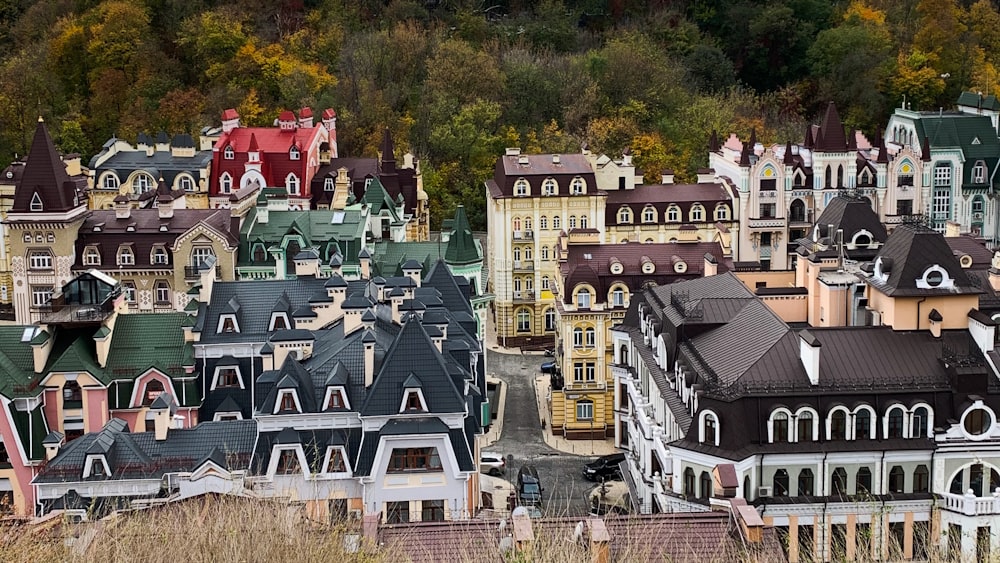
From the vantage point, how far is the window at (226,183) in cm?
8644

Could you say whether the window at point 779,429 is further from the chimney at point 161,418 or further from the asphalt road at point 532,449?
the chimney at point 161,418

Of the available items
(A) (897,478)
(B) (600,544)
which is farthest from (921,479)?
(B) (600,544)

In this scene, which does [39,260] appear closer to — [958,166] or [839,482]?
[839,482]

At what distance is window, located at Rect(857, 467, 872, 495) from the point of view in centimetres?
4734

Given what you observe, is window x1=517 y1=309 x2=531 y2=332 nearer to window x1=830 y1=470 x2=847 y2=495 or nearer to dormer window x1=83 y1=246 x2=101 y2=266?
dormer window x1=83 y1=246 x2=101 y2=266

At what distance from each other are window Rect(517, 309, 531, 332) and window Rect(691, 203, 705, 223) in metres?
11.0

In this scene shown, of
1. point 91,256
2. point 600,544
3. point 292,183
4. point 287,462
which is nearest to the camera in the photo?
point 600,544

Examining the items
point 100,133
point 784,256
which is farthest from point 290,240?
point 100,133

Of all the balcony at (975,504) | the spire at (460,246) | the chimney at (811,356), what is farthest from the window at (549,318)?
the balcony at (975,504)

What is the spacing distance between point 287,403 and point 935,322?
2178 cm

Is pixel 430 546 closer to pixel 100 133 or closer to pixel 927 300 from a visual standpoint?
pixel 927 300

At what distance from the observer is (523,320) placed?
82.2 metres

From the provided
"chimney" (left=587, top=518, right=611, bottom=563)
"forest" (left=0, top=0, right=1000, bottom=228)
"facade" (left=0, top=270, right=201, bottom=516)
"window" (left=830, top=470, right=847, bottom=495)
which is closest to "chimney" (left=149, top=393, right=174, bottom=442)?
"facade" (left=0, top=270, right=201, bottom=516)

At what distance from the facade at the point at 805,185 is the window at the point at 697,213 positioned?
2.08 m
